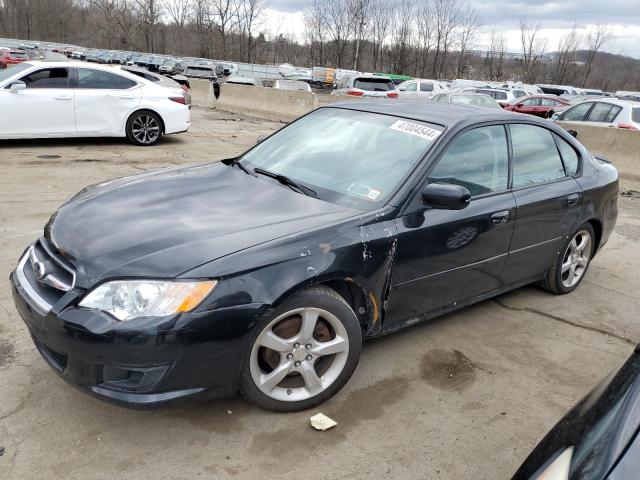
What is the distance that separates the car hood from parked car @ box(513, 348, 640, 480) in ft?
5.05

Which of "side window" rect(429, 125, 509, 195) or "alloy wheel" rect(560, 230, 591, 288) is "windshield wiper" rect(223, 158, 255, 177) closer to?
"side window" rect(429, 125, 509, 195)

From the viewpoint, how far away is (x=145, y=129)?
10.8 m

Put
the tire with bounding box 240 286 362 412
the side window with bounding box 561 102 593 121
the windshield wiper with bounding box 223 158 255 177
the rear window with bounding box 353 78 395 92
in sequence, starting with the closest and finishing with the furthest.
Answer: the tire with bounding box 240 286 362 412 → the windshield wiper with bounding box 223 158 255 177 → the side window with bounding box 561 102 593 121 → the rear window with bounding box 353 78 395 92

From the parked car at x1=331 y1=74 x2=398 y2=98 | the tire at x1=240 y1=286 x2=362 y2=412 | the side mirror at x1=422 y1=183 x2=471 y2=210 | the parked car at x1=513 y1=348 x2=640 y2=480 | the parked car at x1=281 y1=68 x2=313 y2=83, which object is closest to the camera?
the parked car at x1=513 y1=348 x2=640 y2=480

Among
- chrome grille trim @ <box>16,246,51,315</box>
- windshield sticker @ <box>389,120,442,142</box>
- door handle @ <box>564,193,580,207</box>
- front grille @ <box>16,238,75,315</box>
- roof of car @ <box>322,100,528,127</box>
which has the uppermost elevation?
roof of car @ <box>322,100,528,127</box>

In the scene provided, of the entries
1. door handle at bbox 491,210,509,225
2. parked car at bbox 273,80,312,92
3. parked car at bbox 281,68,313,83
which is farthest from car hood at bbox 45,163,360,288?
parked car at bbox 281,68,313,83

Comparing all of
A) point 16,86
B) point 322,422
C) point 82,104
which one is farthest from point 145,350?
point 82,104

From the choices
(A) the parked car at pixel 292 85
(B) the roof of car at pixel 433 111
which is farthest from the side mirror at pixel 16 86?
(A) the parked car at pixel 292 85

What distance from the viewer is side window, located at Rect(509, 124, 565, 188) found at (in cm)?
402

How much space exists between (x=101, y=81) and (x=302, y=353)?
8.79 meters

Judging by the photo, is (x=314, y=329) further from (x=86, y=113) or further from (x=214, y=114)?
(x=214, y=114)

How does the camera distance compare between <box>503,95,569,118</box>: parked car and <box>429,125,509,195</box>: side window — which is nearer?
<box>429,125,509,195</box>: side window

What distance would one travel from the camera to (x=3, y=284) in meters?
4.23

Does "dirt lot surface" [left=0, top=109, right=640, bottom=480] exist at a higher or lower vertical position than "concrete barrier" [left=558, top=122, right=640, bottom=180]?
lower
